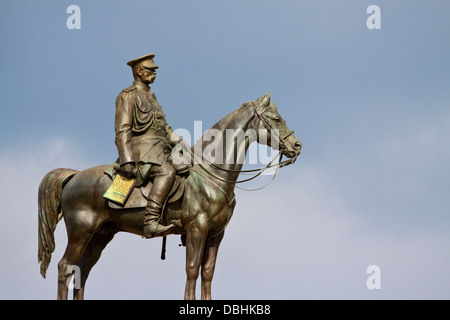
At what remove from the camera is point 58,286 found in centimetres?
1520

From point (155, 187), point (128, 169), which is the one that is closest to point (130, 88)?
point (128, 169)

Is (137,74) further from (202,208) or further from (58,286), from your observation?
(58,286)

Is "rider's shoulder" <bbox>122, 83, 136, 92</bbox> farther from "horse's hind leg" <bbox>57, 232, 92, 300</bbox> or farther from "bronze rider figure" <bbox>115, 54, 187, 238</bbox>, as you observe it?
"horse's hind leg" <bbox>57, 232, 92, 300</bbox>

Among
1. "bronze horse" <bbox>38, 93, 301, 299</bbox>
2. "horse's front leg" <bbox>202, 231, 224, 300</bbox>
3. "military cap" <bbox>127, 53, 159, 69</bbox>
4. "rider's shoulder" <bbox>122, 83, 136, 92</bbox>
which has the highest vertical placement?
"military cap" <bbox>127, 53, 159, 69</bbox>

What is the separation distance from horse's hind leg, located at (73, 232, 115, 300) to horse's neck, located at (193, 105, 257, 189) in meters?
2.42

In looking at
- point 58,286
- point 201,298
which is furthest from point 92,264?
point 201,298

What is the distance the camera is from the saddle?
14891 millimetres

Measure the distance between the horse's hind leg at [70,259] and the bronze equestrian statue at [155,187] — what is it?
0.02m

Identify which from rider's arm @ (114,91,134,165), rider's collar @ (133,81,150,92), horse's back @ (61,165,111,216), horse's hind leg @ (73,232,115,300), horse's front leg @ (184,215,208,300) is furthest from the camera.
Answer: horse's hind leg @ (73,232,115,300)

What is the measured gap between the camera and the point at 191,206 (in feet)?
48.6

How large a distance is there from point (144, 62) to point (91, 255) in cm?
360

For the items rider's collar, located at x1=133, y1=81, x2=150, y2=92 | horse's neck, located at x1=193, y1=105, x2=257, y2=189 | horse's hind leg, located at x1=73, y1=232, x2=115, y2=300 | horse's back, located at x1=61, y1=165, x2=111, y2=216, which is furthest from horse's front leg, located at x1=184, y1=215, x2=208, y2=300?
rider's collar, located at x1=133, y1=81, x2=150, y2=92

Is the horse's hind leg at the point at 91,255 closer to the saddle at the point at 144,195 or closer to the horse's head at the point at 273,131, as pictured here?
the saddle at the point at 144,195

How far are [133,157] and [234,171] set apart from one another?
68.4 inches
